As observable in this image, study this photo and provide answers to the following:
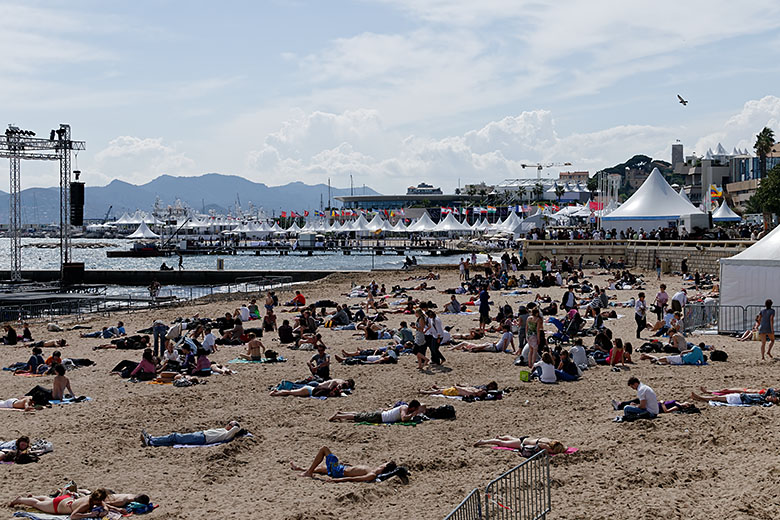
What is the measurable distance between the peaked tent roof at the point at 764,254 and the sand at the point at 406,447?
377 centimetres

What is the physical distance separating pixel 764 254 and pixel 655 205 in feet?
84.8

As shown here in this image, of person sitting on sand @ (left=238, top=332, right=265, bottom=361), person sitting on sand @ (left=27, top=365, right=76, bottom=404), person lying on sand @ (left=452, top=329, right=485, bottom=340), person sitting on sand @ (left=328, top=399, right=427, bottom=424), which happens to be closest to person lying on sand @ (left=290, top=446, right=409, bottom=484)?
person sitting on sand @ (left=328, top=399, right=427, bottom=424)

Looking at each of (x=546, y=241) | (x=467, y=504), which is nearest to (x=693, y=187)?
(x=546, y=241)

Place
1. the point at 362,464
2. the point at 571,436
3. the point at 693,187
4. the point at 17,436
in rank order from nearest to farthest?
the point at 362,464 < the point at 571,436 < the point at 17,436 < the point at 693,187

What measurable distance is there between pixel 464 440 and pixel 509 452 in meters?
0.76

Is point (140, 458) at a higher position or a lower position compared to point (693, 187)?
lower

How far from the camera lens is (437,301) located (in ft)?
92.8

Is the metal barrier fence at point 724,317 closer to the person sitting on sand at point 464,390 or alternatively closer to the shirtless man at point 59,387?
the person sitting on sand at point 464,390

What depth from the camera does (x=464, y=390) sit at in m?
12.6

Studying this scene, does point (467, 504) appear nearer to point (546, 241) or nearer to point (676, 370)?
point (676, 370)

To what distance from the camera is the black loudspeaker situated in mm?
37875

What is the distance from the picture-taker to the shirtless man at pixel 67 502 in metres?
7.71

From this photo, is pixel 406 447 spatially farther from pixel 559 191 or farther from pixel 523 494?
pixel 559 191

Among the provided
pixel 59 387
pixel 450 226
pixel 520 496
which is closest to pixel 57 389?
pixel 59 387
